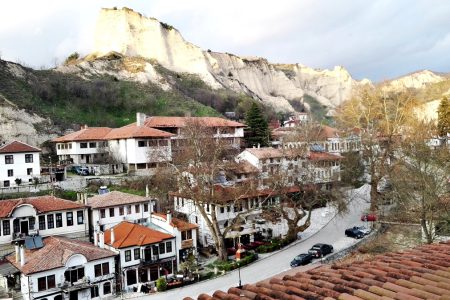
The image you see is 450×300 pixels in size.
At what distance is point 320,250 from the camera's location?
2791 cm

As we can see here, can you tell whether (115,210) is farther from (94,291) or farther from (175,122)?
(175,122)

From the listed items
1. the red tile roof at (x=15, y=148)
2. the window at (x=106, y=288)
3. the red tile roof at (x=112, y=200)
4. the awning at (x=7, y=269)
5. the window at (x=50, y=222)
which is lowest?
the window at (x=106, y=288)

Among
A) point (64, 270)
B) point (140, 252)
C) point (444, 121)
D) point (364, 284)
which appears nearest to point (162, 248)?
point (140, 252)

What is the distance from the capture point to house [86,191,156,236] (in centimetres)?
2984

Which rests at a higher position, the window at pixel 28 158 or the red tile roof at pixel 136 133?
the red tile roof at pixel 136 133

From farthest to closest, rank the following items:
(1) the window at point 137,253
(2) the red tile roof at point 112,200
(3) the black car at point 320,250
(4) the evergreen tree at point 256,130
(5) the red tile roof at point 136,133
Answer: (4) the evergreen tree at point 256,130 < (5) the red tile roof at point 136,133 < (2) the red tile roof at point 112,200 < (3) the black car at point 320,250 < (1) the window at point 137,253

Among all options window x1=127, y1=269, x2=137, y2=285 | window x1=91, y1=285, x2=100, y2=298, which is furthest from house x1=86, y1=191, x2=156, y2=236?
window x1=91, y1=285, x2=100, y2=298

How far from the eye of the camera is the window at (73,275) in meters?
23.8

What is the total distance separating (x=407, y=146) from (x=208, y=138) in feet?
50.3

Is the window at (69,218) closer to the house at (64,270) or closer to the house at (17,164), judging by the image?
the house at (64,270)

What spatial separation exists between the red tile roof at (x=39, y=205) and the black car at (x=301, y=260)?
1498 centimetres

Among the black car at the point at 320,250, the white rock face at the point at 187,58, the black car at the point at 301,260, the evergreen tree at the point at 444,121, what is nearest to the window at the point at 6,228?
the black car at the point at 301,260

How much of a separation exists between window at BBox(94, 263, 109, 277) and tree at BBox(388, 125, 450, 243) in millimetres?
18525

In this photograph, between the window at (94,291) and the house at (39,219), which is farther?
the house at (39,219)
